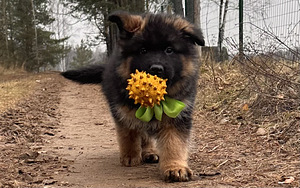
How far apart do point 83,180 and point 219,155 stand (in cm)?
158

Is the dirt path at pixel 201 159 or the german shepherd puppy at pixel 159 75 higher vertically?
the german shepherd puppy at pixel 159 75

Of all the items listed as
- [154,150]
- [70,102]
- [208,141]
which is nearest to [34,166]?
[154,150]

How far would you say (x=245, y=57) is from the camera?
5.97 m

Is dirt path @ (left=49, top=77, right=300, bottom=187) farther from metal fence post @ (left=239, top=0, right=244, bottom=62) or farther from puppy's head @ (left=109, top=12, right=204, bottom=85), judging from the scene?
metal fence post @ (left=239, top=0, right=244, bottom=62)

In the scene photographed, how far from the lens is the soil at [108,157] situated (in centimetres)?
314

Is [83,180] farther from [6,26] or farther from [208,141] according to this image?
[6,26]

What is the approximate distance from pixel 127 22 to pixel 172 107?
0.91 metres

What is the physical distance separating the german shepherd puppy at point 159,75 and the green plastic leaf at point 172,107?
10 centimetres

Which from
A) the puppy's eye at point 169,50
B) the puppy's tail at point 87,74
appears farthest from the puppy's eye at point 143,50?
the puppy's tail at point 87,74

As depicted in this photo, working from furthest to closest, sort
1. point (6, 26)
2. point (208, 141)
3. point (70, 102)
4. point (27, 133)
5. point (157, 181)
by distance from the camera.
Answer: point (6, 26) < point (70, 102) < point (27, 133) < point (208, 141) < point (157, 181)

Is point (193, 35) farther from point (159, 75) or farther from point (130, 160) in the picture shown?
point (130, 160)

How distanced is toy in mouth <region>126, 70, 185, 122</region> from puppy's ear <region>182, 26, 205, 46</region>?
25.2 inches

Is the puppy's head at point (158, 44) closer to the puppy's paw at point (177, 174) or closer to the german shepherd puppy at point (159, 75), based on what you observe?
the german shepherd puppy at point (159, 75)

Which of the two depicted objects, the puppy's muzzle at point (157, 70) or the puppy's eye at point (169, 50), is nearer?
the puppy's muzzle at point (157, 70)
